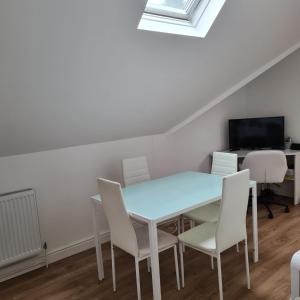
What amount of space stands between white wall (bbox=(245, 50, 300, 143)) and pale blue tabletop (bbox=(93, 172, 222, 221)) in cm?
212

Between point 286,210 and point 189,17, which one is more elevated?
point 189,17

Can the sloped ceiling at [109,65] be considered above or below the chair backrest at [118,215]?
above

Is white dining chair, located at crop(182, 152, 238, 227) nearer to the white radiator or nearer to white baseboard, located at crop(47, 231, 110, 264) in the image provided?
white baseboard, located at crop(47, 231, 110, 264)

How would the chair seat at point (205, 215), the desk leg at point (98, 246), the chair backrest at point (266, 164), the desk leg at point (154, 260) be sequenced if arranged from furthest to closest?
the chair backrest at point (266, 164) < the chair seat at point (205, 215) < the desk leg at point (98, 246) < the desk leg at point (154, 260)

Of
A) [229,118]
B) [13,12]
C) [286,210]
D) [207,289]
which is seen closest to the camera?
[13,12]

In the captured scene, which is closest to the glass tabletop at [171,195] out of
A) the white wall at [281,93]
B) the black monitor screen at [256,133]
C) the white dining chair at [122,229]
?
the white dining chair at [122,229]

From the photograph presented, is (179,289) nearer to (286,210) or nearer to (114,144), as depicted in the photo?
(114,144)

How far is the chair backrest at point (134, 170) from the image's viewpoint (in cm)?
312

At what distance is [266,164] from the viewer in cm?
372

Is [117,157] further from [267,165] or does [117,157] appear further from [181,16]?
[267,165]

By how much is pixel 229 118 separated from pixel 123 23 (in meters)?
3.02

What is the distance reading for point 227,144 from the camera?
4.68 meters

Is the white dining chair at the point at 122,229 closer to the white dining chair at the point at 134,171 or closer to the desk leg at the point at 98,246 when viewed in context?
the desk leg at the point at 98,246

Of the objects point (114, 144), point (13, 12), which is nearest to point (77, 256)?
point (114, 144)
